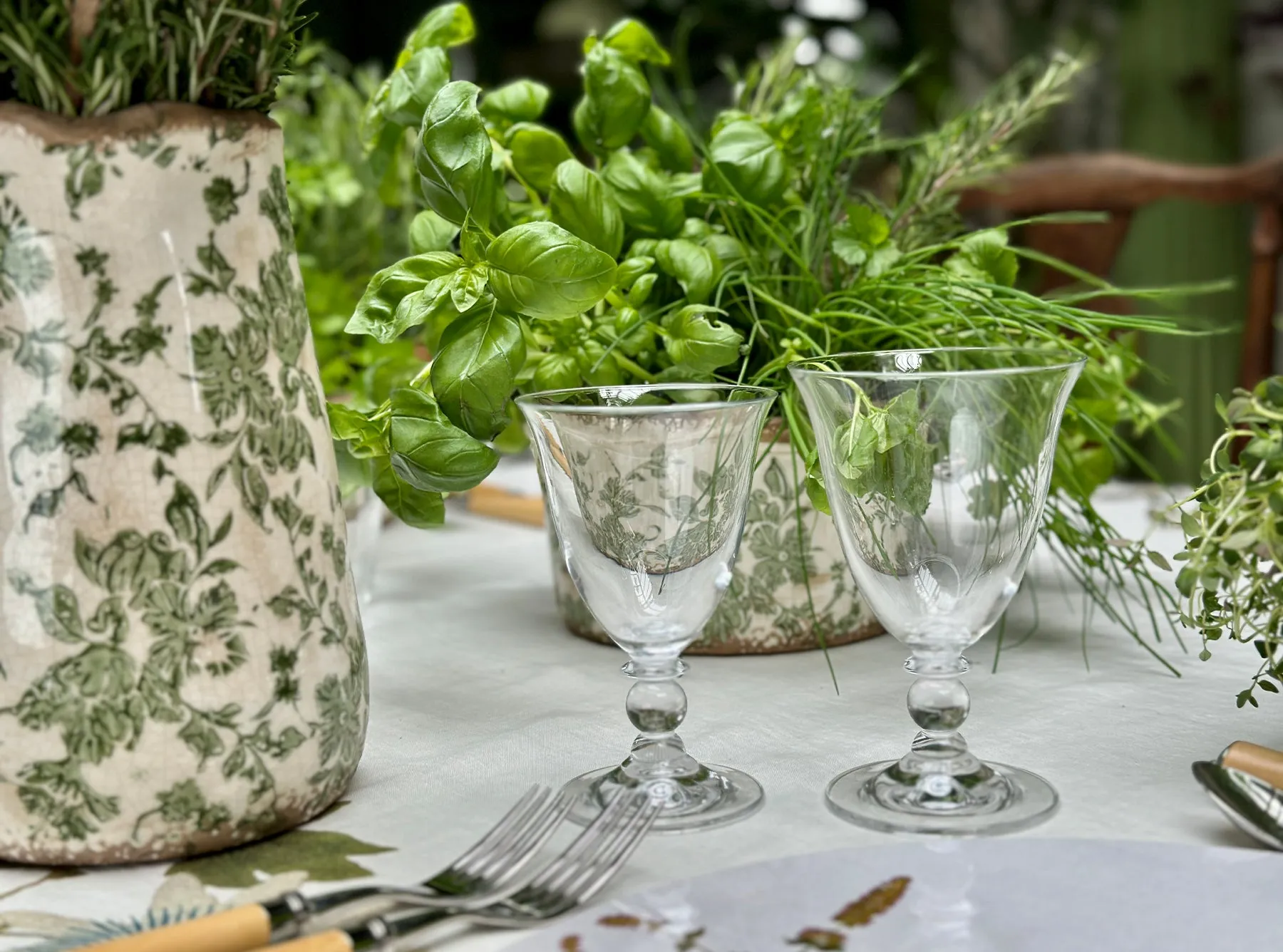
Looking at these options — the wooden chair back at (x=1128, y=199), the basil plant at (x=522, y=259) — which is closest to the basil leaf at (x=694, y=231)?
the basil plant at (x=522, y=259)

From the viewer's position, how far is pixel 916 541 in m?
0.42

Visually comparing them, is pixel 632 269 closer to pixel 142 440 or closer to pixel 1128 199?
pixel 142 440

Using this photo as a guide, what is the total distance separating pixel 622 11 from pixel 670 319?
6.51 feet

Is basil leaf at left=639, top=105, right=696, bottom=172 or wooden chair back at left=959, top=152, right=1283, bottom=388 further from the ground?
basil leaf at left=639, top=105, right=696, bottom=172

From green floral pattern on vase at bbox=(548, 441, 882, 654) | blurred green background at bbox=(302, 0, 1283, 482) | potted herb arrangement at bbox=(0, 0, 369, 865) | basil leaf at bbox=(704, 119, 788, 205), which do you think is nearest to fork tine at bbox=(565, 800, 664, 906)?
potted herb arrangement at bbox=(0, 0, 369, 865)

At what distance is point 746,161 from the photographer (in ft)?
1.94

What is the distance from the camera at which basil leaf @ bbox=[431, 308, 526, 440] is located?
0.48 metres

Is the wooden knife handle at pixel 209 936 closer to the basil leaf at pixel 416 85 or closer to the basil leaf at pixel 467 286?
the basil leaf at pixel 467 286

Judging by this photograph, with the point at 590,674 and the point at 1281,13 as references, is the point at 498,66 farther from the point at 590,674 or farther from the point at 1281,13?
the point at 590,674

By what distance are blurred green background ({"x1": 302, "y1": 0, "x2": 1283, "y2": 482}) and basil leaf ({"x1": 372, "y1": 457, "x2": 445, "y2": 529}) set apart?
1484mm

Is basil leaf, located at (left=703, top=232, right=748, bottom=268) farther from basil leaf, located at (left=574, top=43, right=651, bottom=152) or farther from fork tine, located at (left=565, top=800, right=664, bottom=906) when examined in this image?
fork tine, located at (left=565, top=800, right=664, bottom=906)

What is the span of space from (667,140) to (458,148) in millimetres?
194

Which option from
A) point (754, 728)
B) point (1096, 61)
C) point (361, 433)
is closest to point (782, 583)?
point (754, 728)

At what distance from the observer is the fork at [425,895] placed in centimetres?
32
